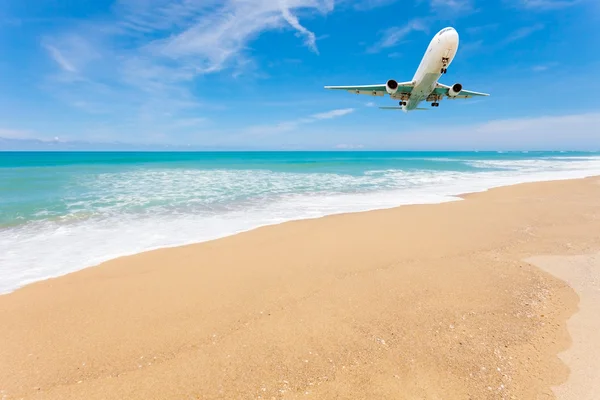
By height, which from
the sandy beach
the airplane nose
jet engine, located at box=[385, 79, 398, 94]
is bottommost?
the sandy beach

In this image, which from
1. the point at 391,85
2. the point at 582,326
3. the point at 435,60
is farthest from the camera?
the point at 391,85

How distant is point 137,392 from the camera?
12.4ft

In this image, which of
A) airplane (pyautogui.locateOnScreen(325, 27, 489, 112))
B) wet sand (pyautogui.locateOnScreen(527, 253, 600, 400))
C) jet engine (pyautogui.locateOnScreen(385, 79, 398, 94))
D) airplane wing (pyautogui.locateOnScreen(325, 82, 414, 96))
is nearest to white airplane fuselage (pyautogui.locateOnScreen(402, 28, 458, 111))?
airplane (pyautogui.locateOnScreen(325, 27, 489, 112))

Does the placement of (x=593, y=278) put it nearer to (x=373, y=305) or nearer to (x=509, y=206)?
(x=373, y=305)

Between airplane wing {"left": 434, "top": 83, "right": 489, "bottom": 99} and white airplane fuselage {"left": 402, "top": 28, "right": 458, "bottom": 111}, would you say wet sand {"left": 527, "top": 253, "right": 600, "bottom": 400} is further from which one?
airplane wing {"left": 434, "top": 83, "right": 489, "bottom": 99}

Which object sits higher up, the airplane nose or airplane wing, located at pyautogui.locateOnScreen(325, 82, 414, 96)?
the airplane nose

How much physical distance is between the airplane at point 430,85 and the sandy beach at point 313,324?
11.4m

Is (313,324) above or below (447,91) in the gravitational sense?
below

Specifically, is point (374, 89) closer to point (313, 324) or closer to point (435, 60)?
point (435, 60)

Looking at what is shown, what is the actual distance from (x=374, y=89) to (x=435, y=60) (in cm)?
700

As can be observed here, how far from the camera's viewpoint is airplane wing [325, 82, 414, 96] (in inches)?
846

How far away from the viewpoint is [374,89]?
23250 mm

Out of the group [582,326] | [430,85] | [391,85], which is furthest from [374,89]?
[582,326]

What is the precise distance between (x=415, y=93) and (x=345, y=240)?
662 inches
